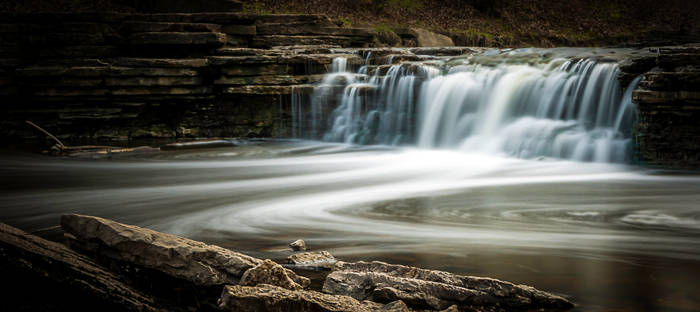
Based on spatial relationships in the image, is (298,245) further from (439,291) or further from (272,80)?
(272,80)

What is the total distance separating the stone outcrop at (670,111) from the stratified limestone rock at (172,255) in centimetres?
784

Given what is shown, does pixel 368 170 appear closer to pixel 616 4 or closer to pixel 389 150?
pixel 389 150

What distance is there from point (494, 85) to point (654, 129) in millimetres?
3504

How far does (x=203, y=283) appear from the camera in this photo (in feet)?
10.5

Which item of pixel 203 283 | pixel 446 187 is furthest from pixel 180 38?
pixel 203 283

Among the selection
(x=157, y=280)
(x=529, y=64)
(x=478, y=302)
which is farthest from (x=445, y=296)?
(x=529, y=64)

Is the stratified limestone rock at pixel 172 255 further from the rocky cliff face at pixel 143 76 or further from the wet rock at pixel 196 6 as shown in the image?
the wet rock at pixel 196 6

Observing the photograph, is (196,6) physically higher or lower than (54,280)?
higher

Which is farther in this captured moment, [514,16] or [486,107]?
[514,16]

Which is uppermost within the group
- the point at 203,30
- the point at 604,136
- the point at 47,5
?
the point at 47,5

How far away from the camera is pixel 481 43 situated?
2219 centimetres

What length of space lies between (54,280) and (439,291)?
200 centimetres

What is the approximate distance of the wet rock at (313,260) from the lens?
3.92 m

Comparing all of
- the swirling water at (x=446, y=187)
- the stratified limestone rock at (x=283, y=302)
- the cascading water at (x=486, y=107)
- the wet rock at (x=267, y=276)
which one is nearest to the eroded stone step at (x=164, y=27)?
the swirling water at (x=446, y=187)
